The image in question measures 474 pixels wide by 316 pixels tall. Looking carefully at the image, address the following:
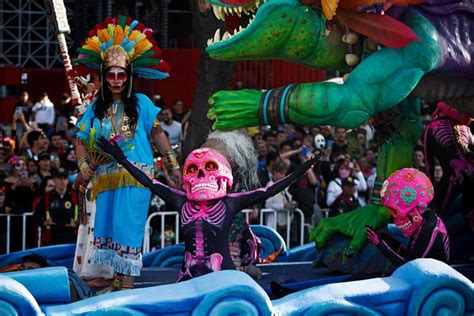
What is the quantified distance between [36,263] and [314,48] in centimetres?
229

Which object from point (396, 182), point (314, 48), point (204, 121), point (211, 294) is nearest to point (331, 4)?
point (314, 48)

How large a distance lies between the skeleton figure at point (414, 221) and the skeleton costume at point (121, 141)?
1.76 meters

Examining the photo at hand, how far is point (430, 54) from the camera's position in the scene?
25.4 feet

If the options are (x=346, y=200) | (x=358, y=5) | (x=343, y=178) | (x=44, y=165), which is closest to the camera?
(x=358, y=5)

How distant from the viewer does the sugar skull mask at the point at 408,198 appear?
722 cm

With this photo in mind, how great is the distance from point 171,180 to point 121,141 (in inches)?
106

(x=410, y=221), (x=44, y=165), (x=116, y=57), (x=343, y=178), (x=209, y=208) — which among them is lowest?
(x=343, y=178)

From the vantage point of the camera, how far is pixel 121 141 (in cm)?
828

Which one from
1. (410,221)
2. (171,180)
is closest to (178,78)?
(171,180)

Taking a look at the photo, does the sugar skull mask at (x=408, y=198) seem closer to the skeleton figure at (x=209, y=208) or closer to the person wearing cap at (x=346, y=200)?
the skeleton figure at (x=209, y=208)

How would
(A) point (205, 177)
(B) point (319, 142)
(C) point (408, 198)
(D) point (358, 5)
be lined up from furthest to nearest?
(B) point (319, 142)
(D) point (358, 5)
(C) point (408, 198)
(A) point (205, 177)

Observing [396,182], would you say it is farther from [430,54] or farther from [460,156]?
[460,156]

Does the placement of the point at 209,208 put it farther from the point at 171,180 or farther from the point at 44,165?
the point at 44,165

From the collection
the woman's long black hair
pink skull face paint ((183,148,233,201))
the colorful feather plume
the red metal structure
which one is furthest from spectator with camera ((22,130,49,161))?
pink skull face paint ((183,148,233,201))
